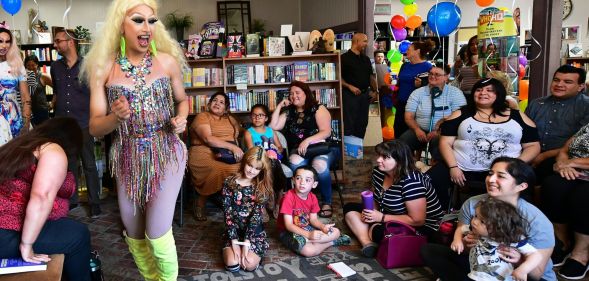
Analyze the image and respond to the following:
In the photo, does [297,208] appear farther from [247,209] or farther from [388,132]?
[388,132]

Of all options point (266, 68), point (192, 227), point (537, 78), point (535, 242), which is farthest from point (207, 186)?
point (537, 78)

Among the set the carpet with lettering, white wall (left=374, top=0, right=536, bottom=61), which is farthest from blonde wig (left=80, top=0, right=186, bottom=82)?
white wall (left=374, top=0, right=536, bottom=61)

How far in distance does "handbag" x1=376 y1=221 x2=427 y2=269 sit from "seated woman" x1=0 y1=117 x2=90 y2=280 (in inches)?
68.2

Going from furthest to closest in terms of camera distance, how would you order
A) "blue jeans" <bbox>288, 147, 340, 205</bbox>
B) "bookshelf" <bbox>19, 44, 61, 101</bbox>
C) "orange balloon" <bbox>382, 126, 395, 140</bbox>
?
1. "bookshelf" <bbox>19, 44, 61, 101</bbox>
2. "orange balloon" <bbox>382, 126, 395, 140</bbox>
3. "blue jeans" <bbox>288, 147, 340, 205</bbox>

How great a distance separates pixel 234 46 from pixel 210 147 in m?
1.42

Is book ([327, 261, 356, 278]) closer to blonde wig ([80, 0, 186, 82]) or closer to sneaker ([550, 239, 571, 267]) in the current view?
sneaker ([550, 239, 571, 267])

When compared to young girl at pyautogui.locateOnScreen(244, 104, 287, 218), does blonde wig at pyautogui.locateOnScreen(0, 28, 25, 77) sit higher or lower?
higher

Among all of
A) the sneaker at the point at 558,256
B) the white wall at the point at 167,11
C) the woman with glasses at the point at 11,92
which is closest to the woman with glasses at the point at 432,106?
the sneaker at the point at 558,256

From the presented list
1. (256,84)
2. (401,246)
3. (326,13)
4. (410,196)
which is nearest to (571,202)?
(410,196)

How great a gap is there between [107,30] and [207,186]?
218 centimetres

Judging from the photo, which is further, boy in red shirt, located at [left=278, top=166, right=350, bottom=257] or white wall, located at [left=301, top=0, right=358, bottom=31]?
white wall, located at [left=301, top=0, right=358, bottom=31]

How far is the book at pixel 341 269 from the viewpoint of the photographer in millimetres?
2750

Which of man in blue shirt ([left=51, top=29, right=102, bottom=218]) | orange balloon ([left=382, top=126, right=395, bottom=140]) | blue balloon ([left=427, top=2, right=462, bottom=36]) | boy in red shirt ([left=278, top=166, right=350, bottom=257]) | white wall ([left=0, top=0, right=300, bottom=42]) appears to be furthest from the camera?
white wall ([left=0, top=0, right=300, bottom=42])

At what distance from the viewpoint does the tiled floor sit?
2930mm
